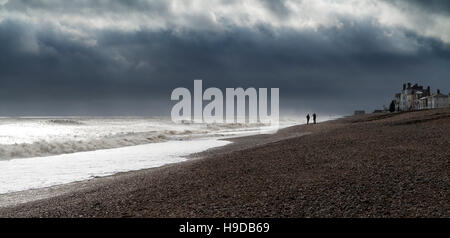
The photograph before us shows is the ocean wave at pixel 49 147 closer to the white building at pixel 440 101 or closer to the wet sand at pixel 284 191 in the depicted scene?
the wet sand at pixel 284 191

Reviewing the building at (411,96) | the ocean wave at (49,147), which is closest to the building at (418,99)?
the building at (411,96)

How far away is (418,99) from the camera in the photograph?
104000 millimetres

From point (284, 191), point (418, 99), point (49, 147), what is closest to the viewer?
point (284, 191)

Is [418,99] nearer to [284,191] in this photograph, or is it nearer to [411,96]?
[411,96]

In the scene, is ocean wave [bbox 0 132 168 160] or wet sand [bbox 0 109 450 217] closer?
wet sand [bbox 0 109 450 217]

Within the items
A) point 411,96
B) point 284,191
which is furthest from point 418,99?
point 284,191

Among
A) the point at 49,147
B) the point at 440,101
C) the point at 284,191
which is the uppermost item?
the point at 440,101

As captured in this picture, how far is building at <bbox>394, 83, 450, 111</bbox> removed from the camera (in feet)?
294

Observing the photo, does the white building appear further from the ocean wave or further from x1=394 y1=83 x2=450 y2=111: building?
the ocean wave

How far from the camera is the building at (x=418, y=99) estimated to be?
294 feet

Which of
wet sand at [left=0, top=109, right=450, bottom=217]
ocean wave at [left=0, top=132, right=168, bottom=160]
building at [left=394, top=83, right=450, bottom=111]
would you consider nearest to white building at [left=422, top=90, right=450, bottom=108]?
building at [left=394, top=83, right=450, bottom=111]
